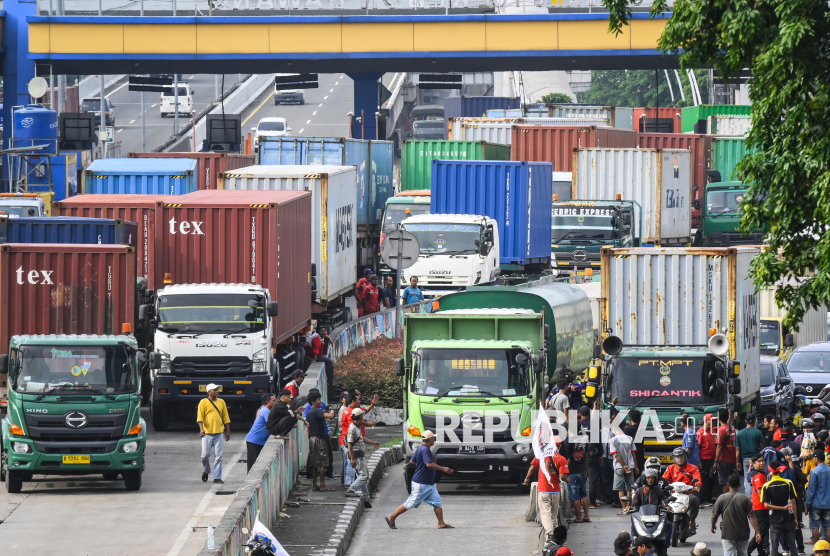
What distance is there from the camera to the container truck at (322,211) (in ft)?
105

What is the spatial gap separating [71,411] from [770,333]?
17473mm

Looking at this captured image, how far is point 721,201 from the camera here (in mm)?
47438

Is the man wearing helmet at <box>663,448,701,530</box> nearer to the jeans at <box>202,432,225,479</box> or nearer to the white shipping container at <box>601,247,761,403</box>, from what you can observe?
the white shipping container at <box>601,247,761,403</box>

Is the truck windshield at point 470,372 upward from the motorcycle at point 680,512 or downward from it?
upward

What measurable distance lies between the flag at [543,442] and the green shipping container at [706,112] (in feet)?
150

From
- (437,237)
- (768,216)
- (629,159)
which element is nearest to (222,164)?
(437,237)

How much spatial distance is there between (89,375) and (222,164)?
21322 mm

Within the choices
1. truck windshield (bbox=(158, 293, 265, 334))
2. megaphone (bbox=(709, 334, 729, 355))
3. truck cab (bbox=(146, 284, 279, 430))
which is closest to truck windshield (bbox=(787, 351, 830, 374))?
megaphone (bbox=(709, 334, 729, 355))

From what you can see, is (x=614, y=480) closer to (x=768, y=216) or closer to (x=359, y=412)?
(x=359, y=412)

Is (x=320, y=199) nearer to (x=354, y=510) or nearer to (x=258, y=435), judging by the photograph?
(x=258, y=435)

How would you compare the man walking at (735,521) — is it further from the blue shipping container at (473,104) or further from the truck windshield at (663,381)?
the blue shipping container at (473,104)

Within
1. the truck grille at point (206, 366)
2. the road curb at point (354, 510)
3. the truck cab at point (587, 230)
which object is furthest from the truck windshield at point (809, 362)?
the truck grille at point (206, 366)

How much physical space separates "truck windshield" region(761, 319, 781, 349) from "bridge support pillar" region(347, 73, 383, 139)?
29514mm

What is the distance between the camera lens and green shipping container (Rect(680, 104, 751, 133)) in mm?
63000
